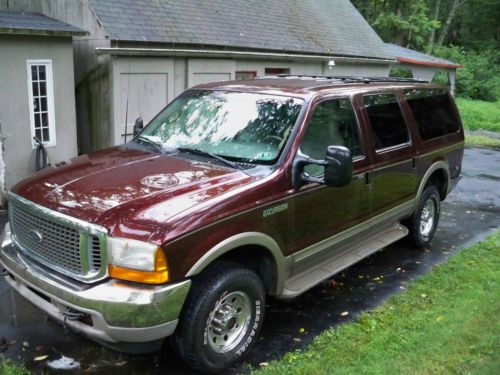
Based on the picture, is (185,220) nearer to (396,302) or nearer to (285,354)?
(285,354)

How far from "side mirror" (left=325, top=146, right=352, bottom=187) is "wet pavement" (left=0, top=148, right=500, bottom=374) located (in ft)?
4.54

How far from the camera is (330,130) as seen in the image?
187 inches

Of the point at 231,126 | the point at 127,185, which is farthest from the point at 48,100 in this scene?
the point at 127,185

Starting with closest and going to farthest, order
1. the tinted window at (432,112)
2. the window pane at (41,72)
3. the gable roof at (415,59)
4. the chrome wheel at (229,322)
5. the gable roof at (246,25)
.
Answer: the chrome wheel at (229,322)
the tinted window at (432,112)
the window pane at (41,72)
the gable roof at (246,25)
the gable roof at (415,59)

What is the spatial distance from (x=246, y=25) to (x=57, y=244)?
9612 millimetres

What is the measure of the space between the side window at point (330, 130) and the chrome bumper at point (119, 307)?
67.5 inches

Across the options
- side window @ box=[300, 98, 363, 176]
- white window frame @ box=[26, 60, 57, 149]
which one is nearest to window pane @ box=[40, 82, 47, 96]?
white window frame @ box=[26, 60, 57, 149]

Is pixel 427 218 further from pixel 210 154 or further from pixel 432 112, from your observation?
pixel 210 154

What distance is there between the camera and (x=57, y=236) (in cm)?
349

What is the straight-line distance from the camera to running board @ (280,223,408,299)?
14.3 feet

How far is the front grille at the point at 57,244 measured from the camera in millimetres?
3301

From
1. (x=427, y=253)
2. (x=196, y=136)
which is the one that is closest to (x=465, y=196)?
(x=427, y=253)

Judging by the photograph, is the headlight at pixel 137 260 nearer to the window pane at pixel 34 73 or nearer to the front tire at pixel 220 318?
the front tire at pixel 220 318

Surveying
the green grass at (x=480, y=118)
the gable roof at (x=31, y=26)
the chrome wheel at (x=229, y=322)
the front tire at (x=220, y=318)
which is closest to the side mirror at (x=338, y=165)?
the front tire at (x=220, y=318)
